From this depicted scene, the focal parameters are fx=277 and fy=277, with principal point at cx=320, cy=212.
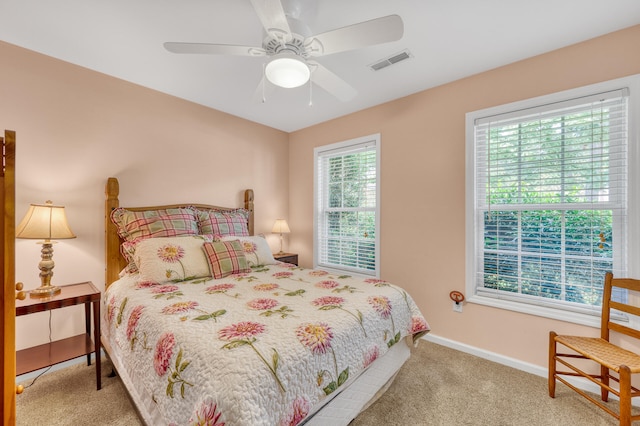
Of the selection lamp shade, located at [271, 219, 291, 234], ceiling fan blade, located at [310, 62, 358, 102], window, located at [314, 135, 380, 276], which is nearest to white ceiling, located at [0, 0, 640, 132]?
ceiling fan blade, located at [310, 62, 358, 102]

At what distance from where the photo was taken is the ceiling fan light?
145 cm

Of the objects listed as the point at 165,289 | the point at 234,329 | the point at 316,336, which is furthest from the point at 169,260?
the point at 316,336

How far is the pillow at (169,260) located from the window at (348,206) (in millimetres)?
1789

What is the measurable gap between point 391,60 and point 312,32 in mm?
734

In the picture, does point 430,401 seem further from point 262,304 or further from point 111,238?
point 111,238

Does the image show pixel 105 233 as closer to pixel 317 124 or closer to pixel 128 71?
pixel 128 71

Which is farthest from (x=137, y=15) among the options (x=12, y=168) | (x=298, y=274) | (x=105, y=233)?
(x=298, y=274)

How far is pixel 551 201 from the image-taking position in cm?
213

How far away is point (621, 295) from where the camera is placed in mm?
1898

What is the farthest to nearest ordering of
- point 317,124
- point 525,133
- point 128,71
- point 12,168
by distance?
1. point 317,124
2. point 128,71
3. point 525,133
4. point 12,168

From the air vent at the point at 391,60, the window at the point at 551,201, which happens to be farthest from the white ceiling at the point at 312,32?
the window at the point at 551,201

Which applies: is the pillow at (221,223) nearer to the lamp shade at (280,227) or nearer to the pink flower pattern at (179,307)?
the lamp shade at (280,227)

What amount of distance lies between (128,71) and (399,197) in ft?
9.15

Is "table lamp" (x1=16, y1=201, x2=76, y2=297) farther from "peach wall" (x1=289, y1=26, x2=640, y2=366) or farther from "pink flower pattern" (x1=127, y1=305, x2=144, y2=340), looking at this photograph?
"peach wall" (x1=289, y1=26, x2=640, y2=366)
